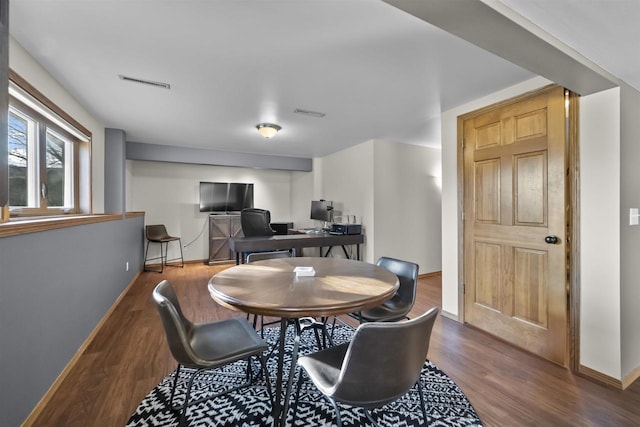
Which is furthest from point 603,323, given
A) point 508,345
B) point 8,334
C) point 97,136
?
point 97,136

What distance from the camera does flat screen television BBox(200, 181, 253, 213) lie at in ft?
19.1

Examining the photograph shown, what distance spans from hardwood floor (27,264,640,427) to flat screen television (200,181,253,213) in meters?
3.27

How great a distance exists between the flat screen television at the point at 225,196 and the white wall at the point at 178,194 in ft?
0.79

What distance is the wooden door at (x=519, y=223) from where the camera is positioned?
2131 millimetres

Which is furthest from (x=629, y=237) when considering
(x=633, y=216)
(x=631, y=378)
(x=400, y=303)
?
(x=400, y=303)

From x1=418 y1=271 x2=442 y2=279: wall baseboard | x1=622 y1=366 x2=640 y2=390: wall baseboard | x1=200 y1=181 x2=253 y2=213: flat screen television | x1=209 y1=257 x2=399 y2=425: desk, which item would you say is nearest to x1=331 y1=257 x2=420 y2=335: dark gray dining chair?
x1=209 y1=257 x2=399 y2=425: desk

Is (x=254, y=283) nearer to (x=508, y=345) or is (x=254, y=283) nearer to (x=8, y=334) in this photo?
(x=8, y=334)

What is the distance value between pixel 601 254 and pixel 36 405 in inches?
143

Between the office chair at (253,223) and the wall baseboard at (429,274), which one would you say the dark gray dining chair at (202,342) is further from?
the wall baseboard at (429,274)

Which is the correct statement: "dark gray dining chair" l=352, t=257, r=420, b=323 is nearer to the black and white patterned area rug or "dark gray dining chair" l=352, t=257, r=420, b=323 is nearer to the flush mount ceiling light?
the black and white patterned area rug

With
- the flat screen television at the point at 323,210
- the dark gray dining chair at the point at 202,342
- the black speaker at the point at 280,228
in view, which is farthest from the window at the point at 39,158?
the black speaker at the point at 280,228

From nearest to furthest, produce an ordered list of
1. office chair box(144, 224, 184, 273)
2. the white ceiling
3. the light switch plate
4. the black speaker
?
1. the white ceiling
2. the light switch plate
3. office chair box(144, 224, 184, 273)
4. the black speaker

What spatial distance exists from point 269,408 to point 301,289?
0.77m

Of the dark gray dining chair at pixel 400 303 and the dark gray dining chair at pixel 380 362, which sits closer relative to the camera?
the dark gray dining chair at pixel 380 362
